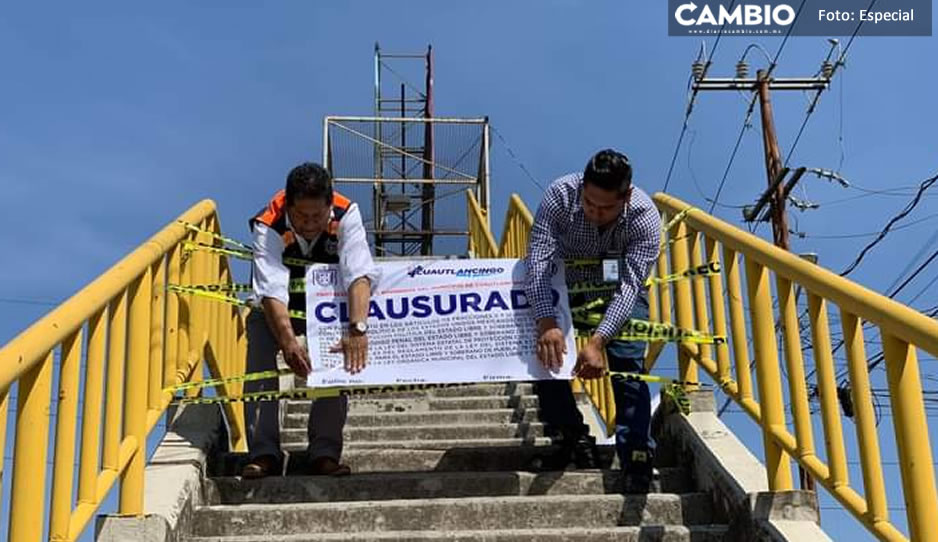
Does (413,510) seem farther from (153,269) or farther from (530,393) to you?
(530,393)

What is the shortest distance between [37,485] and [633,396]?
7.56 feet

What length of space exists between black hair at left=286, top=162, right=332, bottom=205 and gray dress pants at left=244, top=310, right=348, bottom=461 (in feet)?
2.20

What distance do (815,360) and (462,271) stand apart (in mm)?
1470

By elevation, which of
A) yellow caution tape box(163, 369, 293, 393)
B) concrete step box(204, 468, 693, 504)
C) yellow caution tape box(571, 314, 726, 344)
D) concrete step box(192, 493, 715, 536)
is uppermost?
yellow caution tape box(571, 314, 726, 344)

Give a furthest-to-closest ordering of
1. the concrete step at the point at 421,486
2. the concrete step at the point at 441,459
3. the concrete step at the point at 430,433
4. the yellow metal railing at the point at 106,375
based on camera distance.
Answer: the concrete step at the point at 430,433
the concrete step at the point at 441,459
the concrete step at the point at 421,486
the yellow metal railing at the point at 106,375

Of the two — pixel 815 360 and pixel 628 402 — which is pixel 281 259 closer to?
pixel 628 402

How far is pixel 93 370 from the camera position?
3.03 meters

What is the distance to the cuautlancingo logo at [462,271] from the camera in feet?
13.6

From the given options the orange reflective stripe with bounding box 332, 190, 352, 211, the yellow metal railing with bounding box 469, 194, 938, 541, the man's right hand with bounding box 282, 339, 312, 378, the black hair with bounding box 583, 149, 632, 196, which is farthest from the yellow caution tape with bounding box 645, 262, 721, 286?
the man's right hand with bounding box 282, 339, 312, 378

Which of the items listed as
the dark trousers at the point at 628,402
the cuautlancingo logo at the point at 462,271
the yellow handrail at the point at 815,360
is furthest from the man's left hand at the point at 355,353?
the yellow handrail at the point at 815,360

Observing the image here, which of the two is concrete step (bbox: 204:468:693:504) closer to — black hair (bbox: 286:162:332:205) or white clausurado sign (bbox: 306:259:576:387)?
white clausurado sign (bbox: 306:259:576:387)

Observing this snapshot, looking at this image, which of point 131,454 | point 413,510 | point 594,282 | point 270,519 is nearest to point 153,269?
point 131,454

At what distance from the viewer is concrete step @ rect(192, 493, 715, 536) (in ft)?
12.5

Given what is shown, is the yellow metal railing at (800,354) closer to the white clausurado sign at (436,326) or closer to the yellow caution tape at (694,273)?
the yellow caution tape at (694,273)
